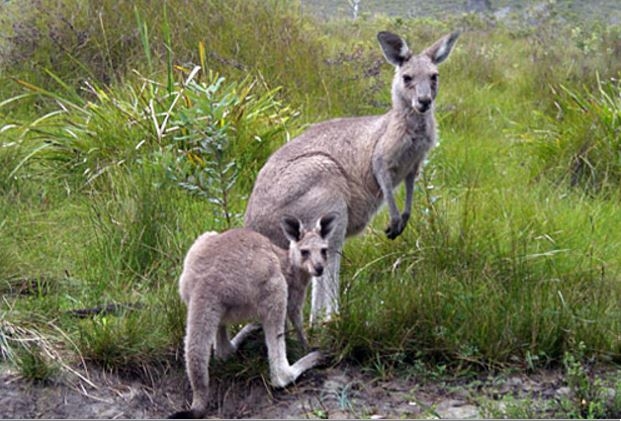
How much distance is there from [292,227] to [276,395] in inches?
37.2

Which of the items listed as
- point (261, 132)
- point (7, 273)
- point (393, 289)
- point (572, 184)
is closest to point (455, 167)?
point (572, 184)

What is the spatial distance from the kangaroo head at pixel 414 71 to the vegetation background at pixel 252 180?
610 millimetres

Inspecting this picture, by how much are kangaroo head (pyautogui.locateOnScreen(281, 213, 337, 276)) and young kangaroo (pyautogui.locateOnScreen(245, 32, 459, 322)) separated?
235 mm

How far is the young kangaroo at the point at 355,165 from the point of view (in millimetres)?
5961

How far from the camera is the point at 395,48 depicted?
6504 millimetres

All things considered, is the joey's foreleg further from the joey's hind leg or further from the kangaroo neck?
the joey's hind leg

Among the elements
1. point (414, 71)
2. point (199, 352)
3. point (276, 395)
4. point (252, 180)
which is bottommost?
point (276, 395)

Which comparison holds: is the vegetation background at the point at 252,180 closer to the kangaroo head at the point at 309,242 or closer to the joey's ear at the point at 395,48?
the kangaroo head at the point at 309,242

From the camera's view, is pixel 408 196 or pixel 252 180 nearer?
pixel 408 196

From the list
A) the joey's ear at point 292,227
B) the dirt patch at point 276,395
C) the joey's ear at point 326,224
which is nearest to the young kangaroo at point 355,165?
the joey's ear at point 326,224

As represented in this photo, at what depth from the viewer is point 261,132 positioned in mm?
8531

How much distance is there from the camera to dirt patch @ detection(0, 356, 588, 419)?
195 inches

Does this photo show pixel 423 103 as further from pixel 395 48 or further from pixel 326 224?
pixel 326 224

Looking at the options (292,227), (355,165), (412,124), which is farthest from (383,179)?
(292,227)
